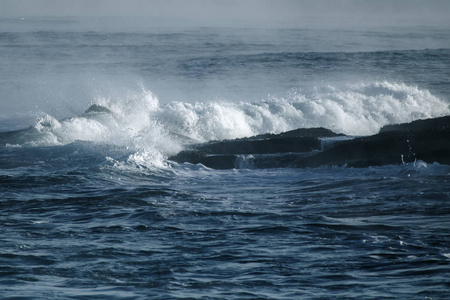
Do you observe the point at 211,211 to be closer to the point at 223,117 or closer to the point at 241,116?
the point at 223,117

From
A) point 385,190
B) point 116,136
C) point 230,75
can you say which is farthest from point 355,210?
point 230,75

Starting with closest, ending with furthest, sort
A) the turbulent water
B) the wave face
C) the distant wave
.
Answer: the turbulent water < the distant wave < the wave face

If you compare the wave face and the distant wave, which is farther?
the wave face

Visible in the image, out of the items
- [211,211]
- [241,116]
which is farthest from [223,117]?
[211,211]

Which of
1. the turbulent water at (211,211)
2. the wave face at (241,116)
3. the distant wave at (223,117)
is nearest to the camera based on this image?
the turbulent water at (211,211)

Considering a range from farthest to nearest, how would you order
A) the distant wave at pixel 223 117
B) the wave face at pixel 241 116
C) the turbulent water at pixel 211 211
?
the wave face at pixel 241 116, the distant wave at pixel 223 117, the turbulent water at pixel 211 211

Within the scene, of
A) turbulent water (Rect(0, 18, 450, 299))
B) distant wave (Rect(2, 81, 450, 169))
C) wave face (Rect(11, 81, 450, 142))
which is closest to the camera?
turbulent water (Rect(0, 18, 450, 299))

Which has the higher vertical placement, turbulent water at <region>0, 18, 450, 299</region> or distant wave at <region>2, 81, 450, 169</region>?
distant wave at <region>2, 81, 450, 169</region>

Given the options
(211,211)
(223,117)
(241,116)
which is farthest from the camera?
(241,116)

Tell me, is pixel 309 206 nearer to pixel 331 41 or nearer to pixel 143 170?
pixel 143 170

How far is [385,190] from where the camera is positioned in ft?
38.6

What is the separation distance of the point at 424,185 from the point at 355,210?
2.32m

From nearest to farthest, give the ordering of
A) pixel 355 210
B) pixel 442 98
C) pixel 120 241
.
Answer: pixel 120 241
pixel 355 210
pixel 442 98

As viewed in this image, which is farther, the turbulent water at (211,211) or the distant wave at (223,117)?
the distant wave at (223,117)
